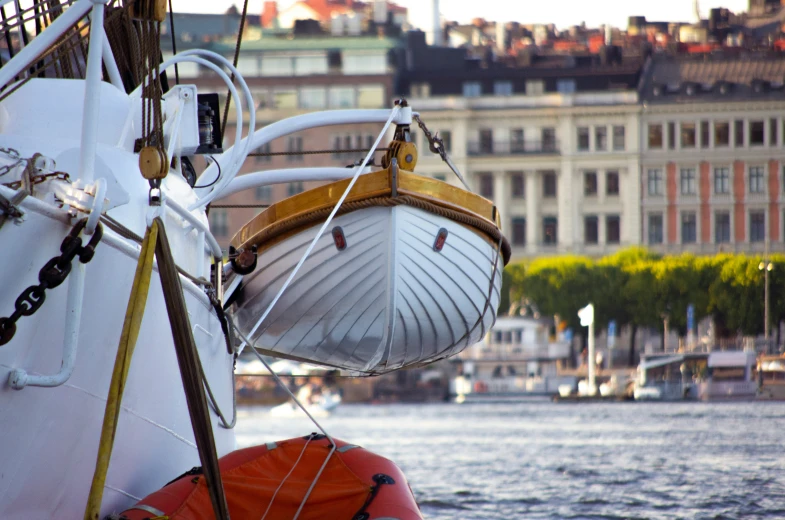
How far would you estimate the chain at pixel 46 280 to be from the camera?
611 centimetres

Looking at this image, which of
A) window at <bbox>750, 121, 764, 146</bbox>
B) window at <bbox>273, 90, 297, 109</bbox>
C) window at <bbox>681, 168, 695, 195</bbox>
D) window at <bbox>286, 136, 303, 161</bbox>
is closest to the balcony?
window at <bbox>681, 168, 695, 195</bbox>

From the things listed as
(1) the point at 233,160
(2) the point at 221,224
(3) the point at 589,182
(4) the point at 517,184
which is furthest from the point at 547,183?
(1) the point at 233,160

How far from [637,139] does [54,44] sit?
223 ft

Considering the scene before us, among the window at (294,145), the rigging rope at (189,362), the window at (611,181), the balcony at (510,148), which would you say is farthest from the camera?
the balcony at (510,148)

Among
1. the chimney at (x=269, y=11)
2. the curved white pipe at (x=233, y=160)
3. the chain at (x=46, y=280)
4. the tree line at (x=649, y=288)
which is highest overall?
the chimney at (x=269, y=11)

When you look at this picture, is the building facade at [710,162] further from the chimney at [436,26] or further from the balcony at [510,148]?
the chimney at [436,26]

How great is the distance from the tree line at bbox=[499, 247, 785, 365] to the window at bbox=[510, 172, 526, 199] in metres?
5.80

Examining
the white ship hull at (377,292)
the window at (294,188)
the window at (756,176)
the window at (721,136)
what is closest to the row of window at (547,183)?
the window at (721,136)

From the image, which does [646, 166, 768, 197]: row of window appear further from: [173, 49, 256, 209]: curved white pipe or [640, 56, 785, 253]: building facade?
[173, 49, 256, 209]: curved white pipe

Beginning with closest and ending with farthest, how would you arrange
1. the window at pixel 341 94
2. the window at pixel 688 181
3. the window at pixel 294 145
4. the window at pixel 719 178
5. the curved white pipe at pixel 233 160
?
the curved white pipe at pixel 233 160, the window at pixel 719 178, the window at pixel 688 181, the window at pixel 294 145, the window at pixel 341 94

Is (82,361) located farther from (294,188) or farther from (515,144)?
(515,144)

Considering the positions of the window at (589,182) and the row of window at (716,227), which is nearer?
the row of window at (716,227)

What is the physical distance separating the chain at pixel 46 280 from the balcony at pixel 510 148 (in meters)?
68.5

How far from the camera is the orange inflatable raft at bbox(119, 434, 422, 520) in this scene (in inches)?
288
